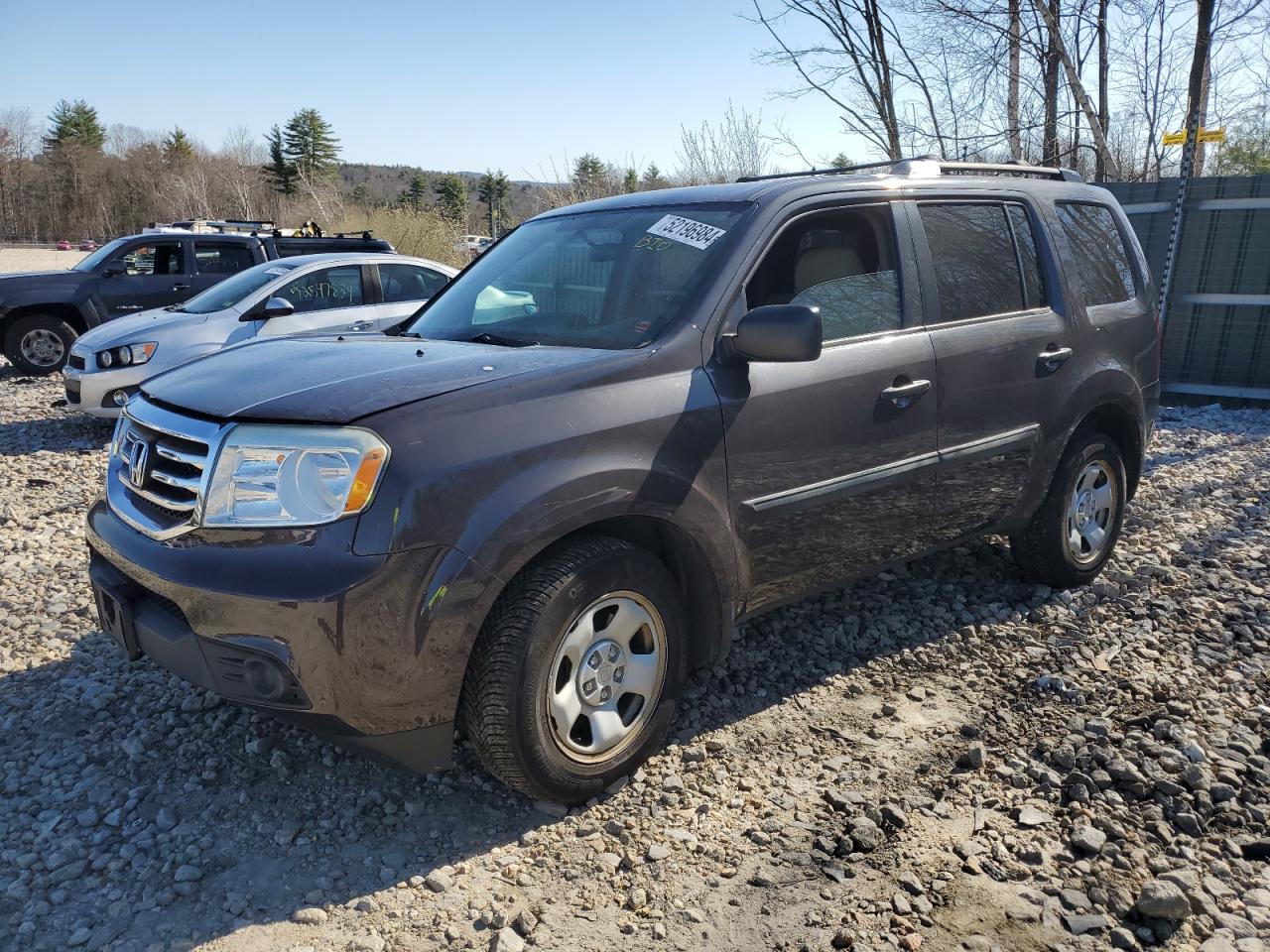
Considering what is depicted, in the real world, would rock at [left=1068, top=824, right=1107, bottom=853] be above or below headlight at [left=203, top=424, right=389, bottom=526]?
below

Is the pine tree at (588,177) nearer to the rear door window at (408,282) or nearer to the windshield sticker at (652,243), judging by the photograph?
the rear door window at (408,282)

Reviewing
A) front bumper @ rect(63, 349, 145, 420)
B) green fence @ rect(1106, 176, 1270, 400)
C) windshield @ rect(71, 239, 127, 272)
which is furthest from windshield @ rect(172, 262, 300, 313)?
green fence @ rect(1106, 176, 1270, 400)

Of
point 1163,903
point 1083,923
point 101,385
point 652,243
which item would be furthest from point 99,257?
point 1163,903

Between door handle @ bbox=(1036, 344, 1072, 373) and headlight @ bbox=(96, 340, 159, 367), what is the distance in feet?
24.0

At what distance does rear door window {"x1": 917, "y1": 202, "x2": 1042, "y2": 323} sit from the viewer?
3697 millimetres

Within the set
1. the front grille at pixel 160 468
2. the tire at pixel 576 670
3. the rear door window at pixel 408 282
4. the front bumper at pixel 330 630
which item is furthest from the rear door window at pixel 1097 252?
the rear door window at pixel 408 282

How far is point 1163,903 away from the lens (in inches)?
92.2

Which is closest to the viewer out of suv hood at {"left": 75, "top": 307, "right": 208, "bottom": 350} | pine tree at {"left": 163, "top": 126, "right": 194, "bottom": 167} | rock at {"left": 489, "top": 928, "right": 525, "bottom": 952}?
rock at {"left": 489, "top": 928, "right": 525, "bottom": 952}

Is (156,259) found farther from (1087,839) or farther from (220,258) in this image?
(1087,839)

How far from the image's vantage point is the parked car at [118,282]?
1116 centimetres

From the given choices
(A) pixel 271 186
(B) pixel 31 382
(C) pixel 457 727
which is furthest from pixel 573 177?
(A) pixel 271 186

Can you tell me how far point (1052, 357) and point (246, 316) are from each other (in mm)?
6701

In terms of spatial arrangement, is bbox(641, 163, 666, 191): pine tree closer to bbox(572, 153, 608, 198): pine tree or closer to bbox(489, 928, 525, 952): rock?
bbox(572, 153, 608, 198): pine tree

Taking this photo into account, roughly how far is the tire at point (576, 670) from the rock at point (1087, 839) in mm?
1233
